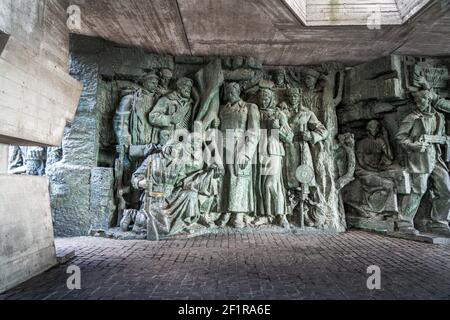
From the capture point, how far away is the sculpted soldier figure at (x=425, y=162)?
664 centimetres

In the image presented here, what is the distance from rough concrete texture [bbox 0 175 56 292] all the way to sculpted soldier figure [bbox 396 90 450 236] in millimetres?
6535

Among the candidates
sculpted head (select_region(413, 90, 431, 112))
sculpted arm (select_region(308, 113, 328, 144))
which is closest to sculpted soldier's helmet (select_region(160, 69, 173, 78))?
sculpted arm (select_region(308, 113, 328, 144))

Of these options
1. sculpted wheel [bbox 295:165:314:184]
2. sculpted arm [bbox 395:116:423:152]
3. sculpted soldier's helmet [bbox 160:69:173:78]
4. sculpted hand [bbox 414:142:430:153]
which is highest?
sculpted soldier's helmet [bbox 160:69:173:78]

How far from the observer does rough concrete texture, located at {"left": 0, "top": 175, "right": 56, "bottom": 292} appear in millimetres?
3400

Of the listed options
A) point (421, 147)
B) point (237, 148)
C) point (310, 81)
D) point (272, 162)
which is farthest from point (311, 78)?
point (421, 147)

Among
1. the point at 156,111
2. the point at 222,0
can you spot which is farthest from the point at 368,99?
the point at 156,111

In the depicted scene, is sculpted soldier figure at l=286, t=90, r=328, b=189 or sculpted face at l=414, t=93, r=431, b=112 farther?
sculpted soldier figure at l=286, t=90, r=328, b=189

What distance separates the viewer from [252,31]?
20.9ft

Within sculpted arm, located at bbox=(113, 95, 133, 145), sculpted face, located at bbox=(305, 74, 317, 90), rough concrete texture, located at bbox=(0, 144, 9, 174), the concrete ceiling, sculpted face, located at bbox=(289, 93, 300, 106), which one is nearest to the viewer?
rough concrete texture, located at bbox=(0, 144, 9, 174)

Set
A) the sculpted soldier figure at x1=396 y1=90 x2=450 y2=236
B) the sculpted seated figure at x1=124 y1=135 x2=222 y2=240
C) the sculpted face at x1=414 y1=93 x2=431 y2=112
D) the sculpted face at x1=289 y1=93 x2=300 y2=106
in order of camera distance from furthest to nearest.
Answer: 1. the sculpted face at x1=289 y1=93 x2=300 y2=106
2. the sculpted face at x1=414 y1=93 x2=431 y2=112
3. the sculpted soldier figure at x1=396 y1=90 x2=450 y2=236
4. the sculpted seated figure at x1=124 y1=135 x2=222 y2=240

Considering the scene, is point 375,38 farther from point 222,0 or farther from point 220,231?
point 220,231

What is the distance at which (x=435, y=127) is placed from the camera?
6848 millimetres

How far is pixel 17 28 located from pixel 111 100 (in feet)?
11.7

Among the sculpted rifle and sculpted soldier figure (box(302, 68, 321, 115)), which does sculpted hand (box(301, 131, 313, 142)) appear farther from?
the sculpted rifle
